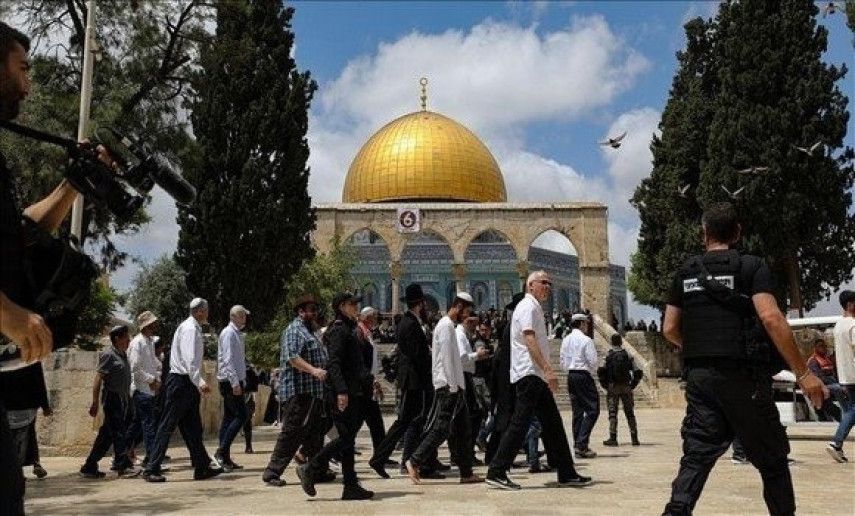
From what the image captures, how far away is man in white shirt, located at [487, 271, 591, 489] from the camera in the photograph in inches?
242

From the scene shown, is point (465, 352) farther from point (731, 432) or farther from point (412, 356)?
point (731, 432)

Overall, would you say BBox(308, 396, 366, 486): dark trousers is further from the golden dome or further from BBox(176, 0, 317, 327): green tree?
the golden dome

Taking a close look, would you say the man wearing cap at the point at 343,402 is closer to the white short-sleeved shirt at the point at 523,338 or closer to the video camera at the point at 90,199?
the white short-sleeved shirt at the point at 523,338

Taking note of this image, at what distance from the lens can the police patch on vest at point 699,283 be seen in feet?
13.0

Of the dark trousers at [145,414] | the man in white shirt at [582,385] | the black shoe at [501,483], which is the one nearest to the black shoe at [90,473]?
the dark trousers at [145,414]

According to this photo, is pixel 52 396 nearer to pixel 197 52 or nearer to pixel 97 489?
pixel 97 489

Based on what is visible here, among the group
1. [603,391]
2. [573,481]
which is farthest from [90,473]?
[603,391]

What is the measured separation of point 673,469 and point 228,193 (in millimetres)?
13147

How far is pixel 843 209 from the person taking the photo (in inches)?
930

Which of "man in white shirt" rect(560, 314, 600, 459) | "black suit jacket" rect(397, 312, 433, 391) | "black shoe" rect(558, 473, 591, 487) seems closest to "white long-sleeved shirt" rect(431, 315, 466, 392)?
"black suit jacket" rect(397, 312, 433, 391)

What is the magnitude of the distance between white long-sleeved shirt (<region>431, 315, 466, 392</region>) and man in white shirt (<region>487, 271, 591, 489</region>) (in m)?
0.63

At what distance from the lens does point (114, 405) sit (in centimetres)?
820

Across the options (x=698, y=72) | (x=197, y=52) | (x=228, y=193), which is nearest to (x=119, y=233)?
(x=228, y=193)

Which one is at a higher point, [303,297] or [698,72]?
[698,72]
